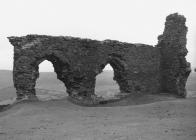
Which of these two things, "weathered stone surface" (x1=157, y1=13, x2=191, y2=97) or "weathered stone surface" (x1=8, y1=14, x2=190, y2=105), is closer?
"weathered stone surface" (x1=8, y1=14, x2=190, y2=105)

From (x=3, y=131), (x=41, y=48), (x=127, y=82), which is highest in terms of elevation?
(x=41, y=48)

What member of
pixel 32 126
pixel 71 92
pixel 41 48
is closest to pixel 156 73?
pixel 71 92

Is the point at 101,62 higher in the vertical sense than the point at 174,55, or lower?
lower

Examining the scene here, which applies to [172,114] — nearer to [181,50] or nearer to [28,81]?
[28,81]

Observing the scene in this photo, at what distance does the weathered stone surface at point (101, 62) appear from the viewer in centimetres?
1741

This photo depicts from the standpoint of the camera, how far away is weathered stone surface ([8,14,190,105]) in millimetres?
17406

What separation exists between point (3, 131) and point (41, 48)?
735cm

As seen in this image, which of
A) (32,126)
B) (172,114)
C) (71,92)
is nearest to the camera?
(32,126)

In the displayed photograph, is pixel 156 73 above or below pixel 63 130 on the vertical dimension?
above

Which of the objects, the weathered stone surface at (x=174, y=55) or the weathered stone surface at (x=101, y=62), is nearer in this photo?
the weathered stone surface at (x=101, y=62)

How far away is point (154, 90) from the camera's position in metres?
23.2

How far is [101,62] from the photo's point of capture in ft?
66.3

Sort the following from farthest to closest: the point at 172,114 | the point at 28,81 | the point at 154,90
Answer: the point at 154,90
the point at 28,81
the point at 172,114

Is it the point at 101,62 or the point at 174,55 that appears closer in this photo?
the point at 101,62
